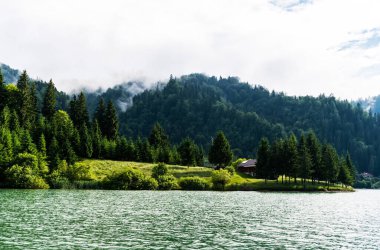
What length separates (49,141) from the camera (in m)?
136

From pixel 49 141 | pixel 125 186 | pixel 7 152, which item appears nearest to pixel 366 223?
pixel 125 186

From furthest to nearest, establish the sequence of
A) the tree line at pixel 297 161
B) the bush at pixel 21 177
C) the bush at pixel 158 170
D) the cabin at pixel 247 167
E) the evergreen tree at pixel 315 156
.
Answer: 1. the cabin at pixel 247 167
2. the evergreen tree at pixel 315 156
3. the tree line at pixel 297 161
4. the bush at pixel 158 170
5. the bush at pixel 21 177

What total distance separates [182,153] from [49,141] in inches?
2044

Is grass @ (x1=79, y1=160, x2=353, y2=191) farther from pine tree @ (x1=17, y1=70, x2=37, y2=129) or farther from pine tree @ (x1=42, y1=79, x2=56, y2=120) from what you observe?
pine tree @ (x1=42, y1=79, x2=56, y2=120)

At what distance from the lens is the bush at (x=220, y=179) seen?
13062 cm

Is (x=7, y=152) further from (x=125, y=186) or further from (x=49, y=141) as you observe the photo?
(x=125, y=186)

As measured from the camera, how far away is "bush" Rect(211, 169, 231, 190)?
130625 mm

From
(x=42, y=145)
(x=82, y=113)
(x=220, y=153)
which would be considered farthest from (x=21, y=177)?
(x=220, y=153)

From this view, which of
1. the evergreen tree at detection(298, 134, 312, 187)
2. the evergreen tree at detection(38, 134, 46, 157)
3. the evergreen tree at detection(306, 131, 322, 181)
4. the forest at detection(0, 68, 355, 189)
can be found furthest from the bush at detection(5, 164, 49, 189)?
the evergreen tree at detection(306, 131, 322, 181)

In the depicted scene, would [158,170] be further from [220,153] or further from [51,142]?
[51,142]

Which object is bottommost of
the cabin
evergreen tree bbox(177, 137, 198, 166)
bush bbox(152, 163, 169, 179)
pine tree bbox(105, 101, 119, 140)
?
bush bbox(152, 163, 169, 179)

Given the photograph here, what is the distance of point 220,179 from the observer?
130500mm

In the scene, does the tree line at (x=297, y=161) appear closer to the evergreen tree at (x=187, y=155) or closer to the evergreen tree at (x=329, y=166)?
the evergreen tree at (x=329, y=166)

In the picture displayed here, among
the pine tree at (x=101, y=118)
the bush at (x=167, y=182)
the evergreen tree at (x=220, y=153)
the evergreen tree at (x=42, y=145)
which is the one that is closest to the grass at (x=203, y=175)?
the bush at (x=167, y=182)
